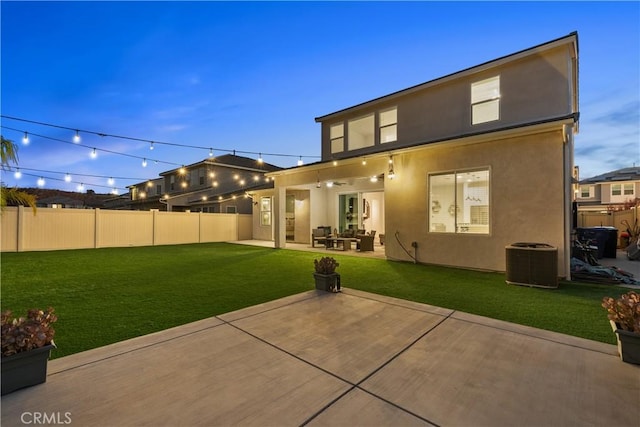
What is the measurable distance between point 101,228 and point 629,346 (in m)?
15.4

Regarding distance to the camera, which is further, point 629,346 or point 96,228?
point 96,228

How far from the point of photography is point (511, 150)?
20.7 feet

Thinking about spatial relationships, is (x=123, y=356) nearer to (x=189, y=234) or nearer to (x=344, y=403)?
(x=344, y=403)

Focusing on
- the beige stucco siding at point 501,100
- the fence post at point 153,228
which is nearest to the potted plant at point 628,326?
the beige stucco siding at point 501,100

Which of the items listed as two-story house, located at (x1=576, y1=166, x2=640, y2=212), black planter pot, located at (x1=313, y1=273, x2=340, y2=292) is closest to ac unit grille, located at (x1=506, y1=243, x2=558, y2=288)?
black planter pot, located at (x1=313, y1=273, x2=340, y2=292)

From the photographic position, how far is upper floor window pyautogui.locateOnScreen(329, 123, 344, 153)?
11.7 m

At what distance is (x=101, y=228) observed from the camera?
11797 mm

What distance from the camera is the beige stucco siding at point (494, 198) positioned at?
19.1 feet

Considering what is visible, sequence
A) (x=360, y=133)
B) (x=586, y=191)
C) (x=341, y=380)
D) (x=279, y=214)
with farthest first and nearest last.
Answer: (x=586, y=191), (x=279, y=214), (x=360, y=133), (x=341, y=380)

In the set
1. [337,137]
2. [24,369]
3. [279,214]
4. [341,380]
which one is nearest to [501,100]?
[337,137]

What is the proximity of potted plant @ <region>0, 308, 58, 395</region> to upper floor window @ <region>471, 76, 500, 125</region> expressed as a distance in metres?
10.1

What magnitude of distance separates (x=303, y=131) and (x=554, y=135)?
86.3ft

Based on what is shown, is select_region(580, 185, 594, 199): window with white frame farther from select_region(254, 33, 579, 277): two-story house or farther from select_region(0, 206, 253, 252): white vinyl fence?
select_region(0, 206, 253, 252): white vinyl fence

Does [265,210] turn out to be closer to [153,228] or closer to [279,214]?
[279,214]
